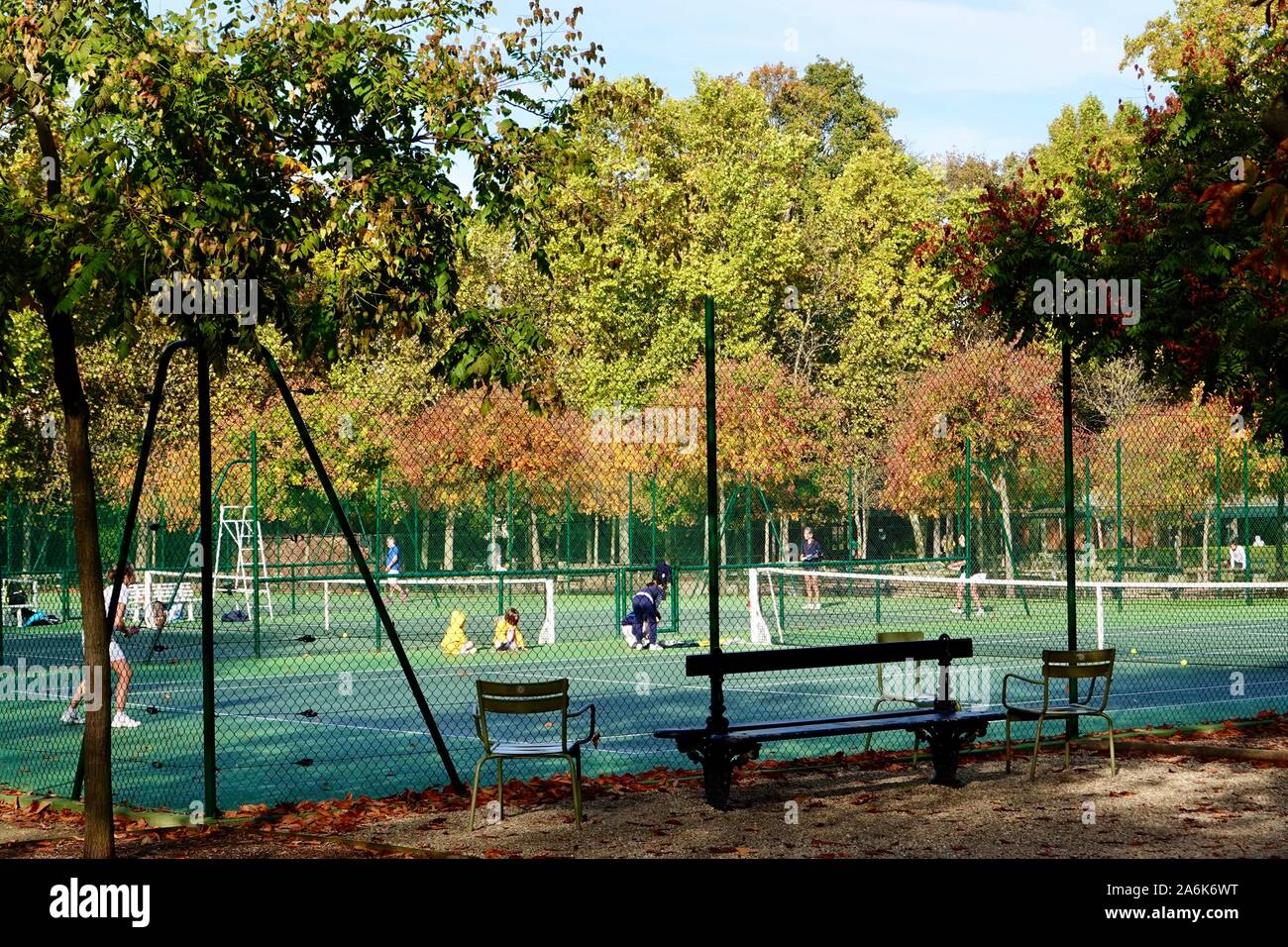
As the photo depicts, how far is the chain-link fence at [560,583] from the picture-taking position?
658 inches

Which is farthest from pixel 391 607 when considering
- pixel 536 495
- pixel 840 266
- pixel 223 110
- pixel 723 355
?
A: pixel 223 110

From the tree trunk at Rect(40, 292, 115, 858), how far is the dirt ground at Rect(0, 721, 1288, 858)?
0.60m

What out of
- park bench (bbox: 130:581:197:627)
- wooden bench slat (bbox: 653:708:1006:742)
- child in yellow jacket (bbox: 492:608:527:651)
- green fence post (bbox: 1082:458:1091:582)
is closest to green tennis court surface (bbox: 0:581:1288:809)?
child in yellow jacket (bbox: 492:608:527:651)

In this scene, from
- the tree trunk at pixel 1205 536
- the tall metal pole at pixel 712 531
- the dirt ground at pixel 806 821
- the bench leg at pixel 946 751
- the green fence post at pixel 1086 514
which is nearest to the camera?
the dirt ground at pixel 806 821

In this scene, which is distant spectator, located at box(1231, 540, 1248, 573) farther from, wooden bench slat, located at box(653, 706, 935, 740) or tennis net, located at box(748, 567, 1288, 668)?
wooden bench slat, located at box(653, 706, 935, 740)

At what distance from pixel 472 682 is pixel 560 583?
19.1 metres

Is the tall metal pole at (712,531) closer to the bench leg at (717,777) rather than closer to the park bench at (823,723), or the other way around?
the park bench at (823,723)

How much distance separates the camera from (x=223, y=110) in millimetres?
9766

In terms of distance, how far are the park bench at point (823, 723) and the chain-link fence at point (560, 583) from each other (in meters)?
2.84

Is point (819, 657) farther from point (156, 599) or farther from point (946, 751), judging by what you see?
point (156, 599)

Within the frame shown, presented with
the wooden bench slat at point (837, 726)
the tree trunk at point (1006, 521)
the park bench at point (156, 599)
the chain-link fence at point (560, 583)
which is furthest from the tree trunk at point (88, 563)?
the tree trunk at point (1006, 521)

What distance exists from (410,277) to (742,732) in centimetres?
353

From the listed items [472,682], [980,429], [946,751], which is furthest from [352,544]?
[980,429]

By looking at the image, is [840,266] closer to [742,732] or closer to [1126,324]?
[1126,324]
